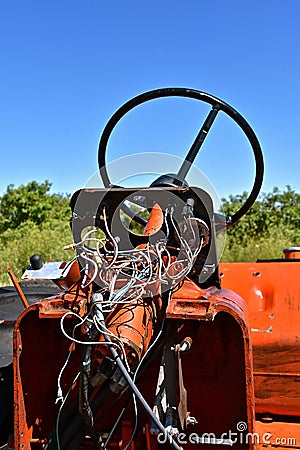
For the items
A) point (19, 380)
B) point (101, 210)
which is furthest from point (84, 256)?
point (19, 380)

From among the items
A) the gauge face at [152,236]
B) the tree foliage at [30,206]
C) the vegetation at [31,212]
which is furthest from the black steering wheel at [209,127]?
the tree foliage at [30,206]

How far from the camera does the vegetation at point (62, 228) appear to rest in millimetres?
14492

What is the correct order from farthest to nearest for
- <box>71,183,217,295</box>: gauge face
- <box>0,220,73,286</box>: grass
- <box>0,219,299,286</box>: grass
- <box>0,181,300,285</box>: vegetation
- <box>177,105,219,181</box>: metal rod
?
<box>0,220,73,286</box>: grass → <box>0,181,300,285</box>: vegetation → <box>0,219,299,286</box>: grass → <box>177,105,219,181</box>: metal rod → <box>71,183,217,295</box>: gauge face

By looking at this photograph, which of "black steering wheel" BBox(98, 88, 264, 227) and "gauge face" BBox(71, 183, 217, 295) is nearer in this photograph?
"gauge face" BBox(71, 183, 217, 295)

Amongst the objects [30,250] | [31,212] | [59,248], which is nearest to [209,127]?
[59,248]

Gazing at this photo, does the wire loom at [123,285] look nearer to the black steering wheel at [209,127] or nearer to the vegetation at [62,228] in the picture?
A: the black steering wheel at [209,127]

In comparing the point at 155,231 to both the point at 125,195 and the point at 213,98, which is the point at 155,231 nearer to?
the point at 125,195

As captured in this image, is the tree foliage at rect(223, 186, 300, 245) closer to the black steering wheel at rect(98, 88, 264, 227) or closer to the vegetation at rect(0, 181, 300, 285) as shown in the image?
the vegetation at rect(0, 181, 300, 285)

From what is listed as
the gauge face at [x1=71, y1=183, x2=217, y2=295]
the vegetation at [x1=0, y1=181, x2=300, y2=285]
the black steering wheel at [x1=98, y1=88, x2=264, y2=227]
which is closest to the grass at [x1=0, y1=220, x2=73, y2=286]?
the vegetation at [x1=0, y1=181, x2=300, y2=285]

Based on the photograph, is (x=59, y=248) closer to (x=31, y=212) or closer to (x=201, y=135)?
(x=31, y=212)

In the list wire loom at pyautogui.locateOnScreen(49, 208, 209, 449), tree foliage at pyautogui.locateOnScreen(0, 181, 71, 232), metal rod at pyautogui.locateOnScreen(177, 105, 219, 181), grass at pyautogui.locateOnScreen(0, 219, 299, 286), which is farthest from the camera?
tree foliage at pyautogui.locateOnScreen(0, 181, 71, 232)

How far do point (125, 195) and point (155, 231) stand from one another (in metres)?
0.20

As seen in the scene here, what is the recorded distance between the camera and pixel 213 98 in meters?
2.88

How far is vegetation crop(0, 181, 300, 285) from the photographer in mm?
14492
